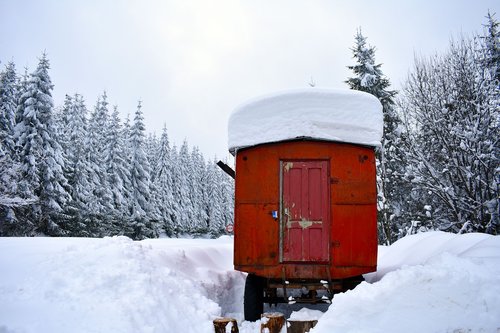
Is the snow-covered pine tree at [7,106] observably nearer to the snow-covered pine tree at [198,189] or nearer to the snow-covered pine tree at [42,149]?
the snow-covered pine tree at [42,149]

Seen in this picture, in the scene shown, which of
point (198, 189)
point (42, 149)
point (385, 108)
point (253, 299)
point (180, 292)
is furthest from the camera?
point (198, 189)

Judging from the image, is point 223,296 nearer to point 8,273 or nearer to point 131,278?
point 131,278

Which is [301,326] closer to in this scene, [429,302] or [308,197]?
[429,302]

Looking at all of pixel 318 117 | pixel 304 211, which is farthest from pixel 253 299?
pixel 318 117

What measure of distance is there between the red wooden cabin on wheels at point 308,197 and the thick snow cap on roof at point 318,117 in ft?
0.06

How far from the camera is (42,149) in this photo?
23.0 meters

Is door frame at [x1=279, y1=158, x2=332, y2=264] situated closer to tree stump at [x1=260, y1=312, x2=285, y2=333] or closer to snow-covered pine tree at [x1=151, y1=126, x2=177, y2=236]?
tree stump at [x1=260, y1=312, x2=285, y2=333]

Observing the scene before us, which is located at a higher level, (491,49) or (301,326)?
(491,49)

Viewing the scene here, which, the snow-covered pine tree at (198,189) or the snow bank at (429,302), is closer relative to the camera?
the snow bank at (429,302)

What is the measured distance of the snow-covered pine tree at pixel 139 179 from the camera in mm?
33875

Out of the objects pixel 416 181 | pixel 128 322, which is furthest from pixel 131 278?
pixel 416 181

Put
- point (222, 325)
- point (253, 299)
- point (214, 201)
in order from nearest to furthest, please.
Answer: point (222, 325) → point (253, 299) → point (214, 201)

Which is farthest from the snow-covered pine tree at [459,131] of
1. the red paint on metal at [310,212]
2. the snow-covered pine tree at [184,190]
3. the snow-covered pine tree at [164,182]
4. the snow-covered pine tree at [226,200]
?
the snow-covered pine tree at [226,200]

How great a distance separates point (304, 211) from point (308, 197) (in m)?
0.26
